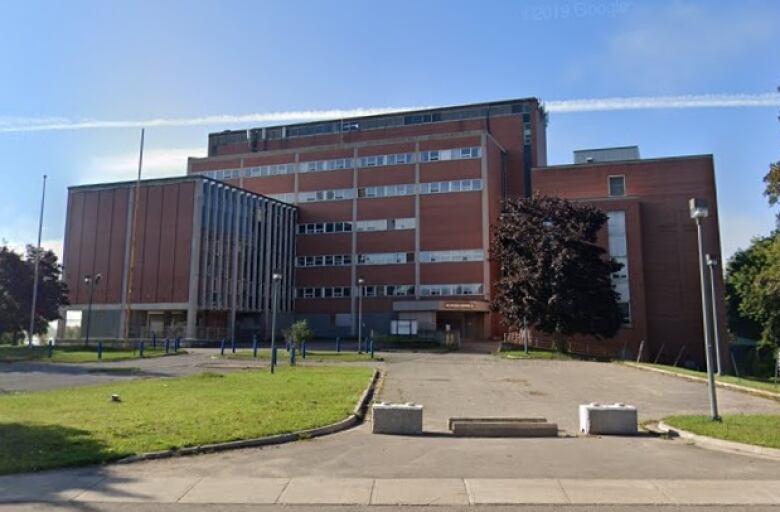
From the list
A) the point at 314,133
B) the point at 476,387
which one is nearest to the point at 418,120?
the point at 314,133

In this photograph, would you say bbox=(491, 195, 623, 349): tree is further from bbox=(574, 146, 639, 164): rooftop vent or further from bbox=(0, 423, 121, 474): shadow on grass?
bbox=(0, 423, 121, 474): shadow on grass

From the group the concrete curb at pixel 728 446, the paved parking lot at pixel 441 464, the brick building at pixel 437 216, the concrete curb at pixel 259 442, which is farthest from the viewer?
the brick building at pixel 437 216

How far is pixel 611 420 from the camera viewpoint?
42.3ft

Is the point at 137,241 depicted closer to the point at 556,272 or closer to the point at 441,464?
the point at 556,272

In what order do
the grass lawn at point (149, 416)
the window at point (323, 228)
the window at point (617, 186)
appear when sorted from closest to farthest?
the grass lawn at point (149, 416), the window at point (617, 186), the window at point (323, 228)

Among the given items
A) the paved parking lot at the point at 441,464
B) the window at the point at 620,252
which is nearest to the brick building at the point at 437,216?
the window at the point at 620,252

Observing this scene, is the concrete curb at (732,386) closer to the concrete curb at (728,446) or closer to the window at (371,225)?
the concrete curb at (728,446)

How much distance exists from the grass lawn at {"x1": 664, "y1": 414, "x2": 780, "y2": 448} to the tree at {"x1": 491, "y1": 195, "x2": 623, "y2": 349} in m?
28.6

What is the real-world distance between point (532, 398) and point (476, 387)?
292cm

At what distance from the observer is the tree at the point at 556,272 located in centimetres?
4313

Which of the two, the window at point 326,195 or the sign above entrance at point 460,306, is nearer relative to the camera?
the sign above entrance at point 460,306

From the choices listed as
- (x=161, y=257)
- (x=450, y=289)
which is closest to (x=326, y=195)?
(x=450, y=289)

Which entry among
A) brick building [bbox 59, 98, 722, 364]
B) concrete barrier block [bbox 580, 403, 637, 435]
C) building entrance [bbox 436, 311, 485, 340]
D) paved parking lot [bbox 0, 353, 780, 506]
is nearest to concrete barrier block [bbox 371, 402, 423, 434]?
paved parking lot [bbox 0, 353, 780, 506]

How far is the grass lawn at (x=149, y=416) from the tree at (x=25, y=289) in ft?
125
